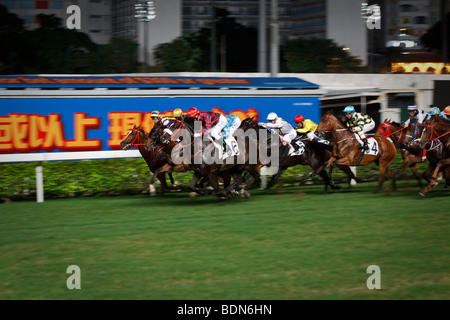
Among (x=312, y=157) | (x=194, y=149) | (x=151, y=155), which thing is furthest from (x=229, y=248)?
(x=312, y=157)

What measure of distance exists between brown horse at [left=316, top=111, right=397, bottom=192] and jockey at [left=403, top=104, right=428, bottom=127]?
71cm

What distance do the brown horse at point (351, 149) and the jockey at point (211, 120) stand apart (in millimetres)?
2534

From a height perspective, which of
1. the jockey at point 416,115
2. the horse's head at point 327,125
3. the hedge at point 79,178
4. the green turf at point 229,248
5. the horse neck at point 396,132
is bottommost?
the green turf at point 229,248

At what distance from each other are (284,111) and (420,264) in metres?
10.1

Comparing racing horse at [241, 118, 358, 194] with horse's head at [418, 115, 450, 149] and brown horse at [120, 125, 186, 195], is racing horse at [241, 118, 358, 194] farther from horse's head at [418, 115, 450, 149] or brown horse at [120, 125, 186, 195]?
brown horse at [120, 125, 186, 195]

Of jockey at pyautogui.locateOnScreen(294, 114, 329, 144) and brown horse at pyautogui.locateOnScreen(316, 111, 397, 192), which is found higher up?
jockey at pyautogui.locateOnScreen(294, 114, 329, 144)

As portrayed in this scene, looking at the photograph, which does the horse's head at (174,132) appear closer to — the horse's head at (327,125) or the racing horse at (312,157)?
the racing horse at (312,157)

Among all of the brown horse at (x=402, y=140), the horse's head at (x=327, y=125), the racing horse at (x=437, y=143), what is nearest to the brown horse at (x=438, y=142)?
the racing horse at (x=437, y=143)

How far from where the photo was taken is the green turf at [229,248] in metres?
6.11

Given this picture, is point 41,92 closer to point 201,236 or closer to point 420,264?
point 201,236

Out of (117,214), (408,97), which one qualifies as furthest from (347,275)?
(408,97)

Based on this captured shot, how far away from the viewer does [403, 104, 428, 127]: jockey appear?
13.3 m

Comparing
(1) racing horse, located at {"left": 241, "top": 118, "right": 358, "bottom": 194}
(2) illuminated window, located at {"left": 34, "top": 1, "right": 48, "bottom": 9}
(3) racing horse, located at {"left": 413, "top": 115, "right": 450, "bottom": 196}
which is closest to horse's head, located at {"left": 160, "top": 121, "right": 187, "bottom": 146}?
(1) racing horse, located at {"left": 241, "top": 118, "right": 358, "bottom": 194}
